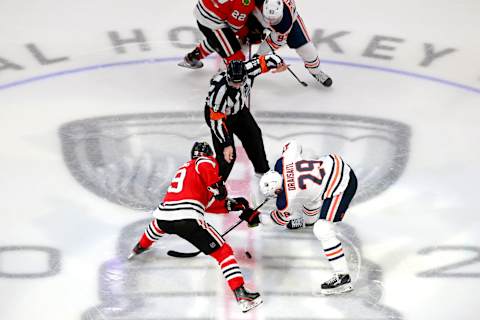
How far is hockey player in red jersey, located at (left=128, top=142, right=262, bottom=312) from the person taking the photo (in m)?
4.20

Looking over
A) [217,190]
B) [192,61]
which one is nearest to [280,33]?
[192,61]

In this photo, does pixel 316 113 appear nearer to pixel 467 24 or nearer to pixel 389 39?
pixel 389 39

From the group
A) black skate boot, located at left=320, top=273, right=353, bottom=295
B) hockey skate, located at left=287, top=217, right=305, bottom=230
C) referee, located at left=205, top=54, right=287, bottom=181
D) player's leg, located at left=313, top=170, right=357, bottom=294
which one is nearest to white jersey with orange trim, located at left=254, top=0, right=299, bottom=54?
referee, located at left=205, top=54, right=287, bottom=181

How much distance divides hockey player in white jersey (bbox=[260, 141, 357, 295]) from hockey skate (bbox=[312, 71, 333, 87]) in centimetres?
200

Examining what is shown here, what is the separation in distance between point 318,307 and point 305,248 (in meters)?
0.53

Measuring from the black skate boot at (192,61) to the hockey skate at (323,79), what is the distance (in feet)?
3.01

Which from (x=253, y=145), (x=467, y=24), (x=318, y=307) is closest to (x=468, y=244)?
(x=318, y=307)

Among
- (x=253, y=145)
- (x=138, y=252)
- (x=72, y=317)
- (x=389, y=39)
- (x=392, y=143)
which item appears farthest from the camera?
(x=389, y=39)

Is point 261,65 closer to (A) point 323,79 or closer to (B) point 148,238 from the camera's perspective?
(B) point 148,238

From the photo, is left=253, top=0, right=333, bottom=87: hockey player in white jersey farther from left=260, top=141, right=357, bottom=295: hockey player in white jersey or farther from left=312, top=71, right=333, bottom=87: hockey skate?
left=260, top=141, right=357, bottom=295: hockey player in white jersey

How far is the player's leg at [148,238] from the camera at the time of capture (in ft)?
14.7

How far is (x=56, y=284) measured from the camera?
4398mm

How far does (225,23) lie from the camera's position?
5.73 metres

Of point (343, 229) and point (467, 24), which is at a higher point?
point (467, 24)
